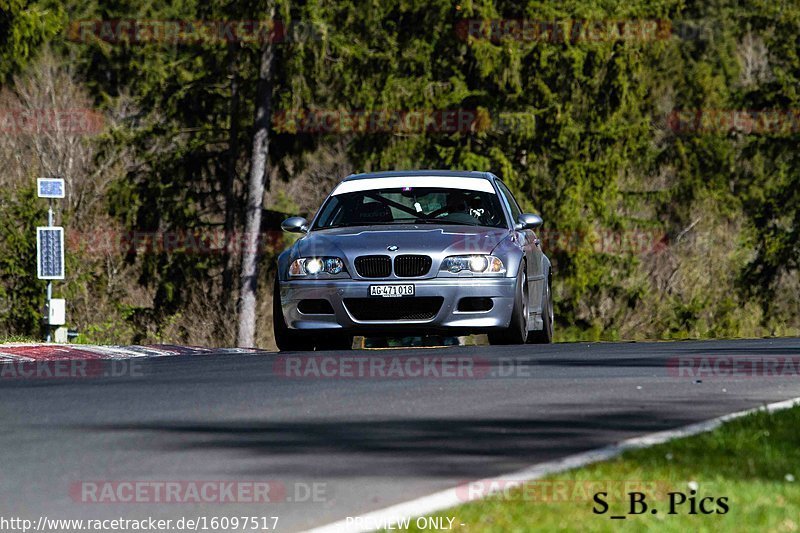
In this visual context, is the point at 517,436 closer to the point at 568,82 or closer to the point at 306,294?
the point at 306,294

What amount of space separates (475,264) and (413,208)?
1.74 meters

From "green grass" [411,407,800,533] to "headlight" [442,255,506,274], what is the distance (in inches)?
288

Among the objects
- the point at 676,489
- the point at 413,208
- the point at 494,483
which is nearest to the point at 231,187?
the point at 413,208

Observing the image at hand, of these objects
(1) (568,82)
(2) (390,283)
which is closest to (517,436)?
(2) (390,283)

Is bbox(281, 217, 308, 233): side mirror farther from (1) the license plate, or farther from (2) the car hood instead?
(1) the license plate

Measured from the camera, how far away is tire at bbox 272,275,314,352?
53.5 ft

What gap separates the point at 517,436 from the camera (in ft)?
29.2

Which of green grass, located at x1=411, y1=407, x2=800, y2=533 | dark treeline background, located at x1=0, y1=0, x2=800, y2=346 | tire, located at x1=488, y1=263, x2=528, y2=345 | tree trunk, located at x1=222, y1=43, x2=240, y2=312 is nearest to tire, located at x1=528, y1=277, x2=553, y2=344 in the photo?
tire, located at x1=488, y1=263, x2=528, y2=345

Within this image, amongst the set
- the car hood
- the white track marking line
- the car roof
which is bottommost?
the white track marking line

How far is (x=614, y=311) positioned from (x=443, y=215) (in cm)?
3011

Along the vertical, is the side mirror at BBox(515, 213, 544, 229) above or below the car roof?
below

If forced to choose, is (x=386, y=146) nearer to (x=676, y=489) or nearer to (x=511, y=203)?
(x=511, y=203)

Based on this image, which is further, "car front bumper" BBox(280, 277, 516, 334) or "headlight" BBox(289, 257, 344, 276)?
"headlight" BBox(289, 257, 344, 276)

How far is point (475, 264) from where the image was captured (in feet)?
52.6
